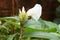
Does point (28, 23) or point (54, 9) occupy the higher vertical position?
point (54, 9)

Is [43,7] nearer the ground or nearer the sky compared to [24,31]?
nearer the sky

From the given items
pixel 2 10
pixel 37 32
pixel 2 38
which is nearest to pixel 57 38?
pixel 37 32

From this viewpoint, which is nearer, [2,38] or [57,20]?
[2,38]

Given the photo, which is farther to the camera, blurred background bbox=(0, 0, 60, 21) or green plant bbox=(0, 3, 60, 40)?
blurred background bbox=(0, 0, 60, 21)

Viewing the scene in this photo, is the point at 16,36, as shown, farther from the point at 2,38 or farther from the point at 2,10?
the point at 2,10

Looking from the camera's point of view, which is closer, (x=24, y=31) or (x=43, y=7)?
(x=24, y=31)

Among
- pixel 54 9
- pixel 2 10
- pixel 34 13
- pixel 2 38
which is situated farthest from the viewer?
pixel 54 9

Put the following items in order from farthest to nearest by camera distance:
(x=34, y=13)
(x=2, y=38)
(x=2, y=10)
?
(x=2, y=10) → (x=2, y=38) → (x=34, y=13)

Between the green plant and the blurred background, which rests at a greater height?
the blurred background

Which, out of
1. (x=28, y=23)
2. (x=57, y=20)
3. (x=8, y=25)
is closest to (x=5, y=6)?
(x=57, y=20)

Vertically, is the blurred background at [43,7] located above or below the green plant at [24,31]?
above

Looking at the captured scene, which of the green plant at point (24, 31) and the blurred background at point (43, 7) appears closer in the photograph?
the green plant at point (24, 31)
